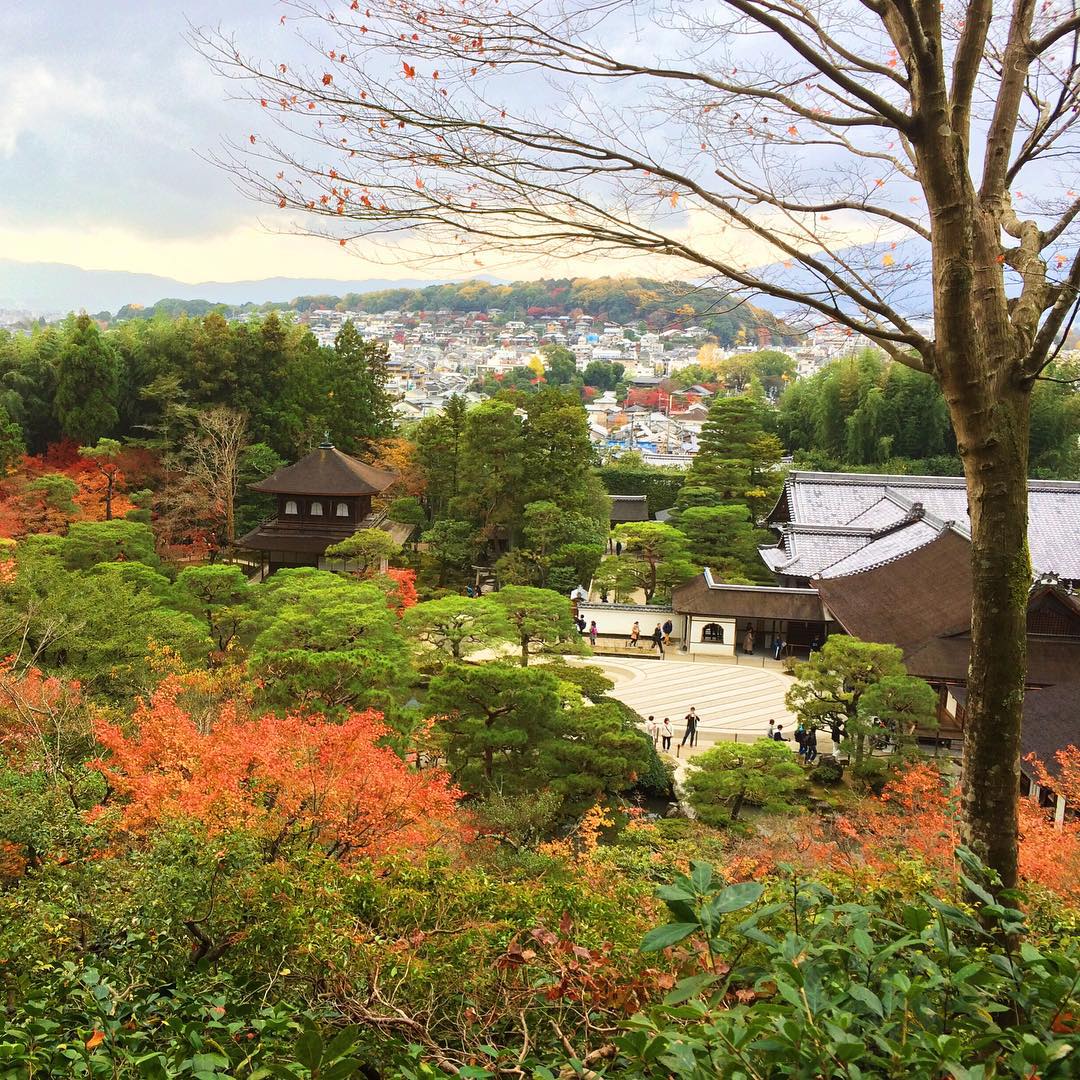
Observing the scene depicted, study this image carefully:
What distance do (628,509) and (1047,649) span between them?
21.3m

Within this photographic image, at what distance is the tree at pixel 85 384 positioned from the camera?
27734 millimetres

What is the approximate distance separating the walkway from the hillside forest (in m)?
1.27

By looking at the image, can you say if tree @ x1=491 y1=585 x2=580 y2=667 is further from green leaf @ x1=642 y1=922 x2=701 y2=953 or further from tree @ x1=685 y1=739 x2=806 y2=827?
green leaf @ x1=642 y1=922 x2=701 y2=953

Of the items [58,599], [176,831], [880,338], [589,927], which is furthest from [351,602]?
[880,338]

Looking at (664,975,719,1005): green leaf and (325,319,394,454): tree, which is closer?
(664,975,719,1005): green leaf

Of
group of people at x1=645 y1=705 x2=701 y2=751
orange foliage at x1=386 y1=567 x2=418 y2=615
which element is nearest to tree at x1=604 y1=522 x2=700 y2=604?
orange foliage at x1=386 y1=567 x2=418 y2=615

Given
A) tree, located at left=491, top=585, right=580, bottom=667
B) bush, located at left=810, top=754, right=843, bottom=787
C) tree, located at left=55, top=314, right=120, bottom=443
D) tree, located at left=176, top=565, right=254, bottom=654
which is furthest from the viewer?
tree, located at left=55, top=314, right=120, bottom=443

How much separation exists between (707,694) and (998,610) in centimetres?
1579

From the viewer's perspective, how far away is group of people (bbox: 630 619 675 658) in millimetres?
21375

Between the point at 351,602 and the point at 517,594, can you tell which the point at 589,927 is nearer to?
the point at 351,602

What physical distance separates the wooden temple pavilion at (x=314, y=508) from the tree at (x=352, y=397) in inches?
208

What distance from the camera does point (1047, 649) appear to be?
15562 mm

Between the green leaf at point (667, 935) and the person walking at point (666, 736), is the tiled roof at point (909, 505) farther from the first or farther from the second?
the green leaf at point (667, 935)

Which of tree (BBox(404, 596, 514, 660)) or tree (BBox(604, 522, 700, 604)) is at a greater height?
tree (BBox(604, 522, 700, 604))
